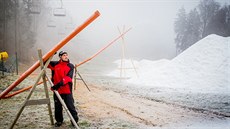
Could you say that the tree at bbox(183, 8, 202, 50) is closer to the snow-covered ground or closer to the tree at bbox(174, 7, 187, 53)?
the tree at bbox(174, 7, 187, 53)

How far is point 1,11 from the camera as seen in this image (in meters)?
26.3

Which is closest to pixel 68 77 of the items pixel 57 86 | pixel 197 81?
pixel 57 86

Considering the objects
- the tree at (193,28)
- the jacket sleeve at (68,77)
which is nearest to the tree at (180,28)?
the tree at (193,28)

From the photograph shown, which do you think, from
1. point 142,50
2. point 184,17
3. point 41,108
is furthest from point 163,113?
point 142,50

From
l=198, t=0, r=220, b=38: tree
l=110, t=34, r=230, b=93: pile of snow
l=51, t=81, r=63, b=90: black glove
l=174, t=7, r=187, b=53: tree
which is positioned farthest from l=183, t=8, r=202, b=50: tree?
l=51, t=81, r=63, b=90: black glove

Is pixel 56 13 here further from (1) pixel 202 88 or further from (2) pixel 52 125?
(2) pixel 52 125

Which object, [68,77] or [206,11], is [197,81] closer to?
[68,77]

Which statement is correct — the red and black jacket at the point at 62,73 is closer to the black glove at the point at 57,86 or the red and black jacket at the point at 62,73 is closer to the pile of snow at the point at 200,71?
the black glove at the point at 57,86

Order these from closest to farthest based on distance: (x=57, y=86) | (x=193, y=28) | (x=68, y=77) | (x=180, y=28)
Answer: (x=57, y=86) → (x=68, y=77) → (x=193, y=28) → (x=180, y=28)

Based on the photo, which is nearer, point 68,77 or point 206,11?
point 68,77

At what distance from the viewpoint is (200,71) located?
1338 centimetres

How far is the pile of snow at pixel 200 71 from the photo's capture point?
1191 centimetres

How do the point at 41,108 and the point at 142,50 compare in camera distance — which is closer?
the point at 41,108

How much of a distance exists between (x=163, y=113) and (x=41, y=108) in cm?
391
